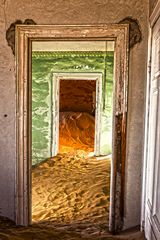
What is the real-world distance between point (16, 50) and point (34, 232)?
208cm

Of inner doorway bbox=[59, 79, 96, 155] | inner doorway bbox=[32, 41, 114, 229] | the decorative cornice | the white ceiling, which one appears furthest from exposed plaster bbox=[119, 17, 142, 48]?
inner doorway bbox=[59, 79, 96, 155]

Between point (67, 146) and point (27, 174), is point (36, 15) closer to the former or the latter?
point (27, 174)

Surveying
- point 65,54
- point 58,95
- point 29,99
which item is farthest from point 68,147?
point 29,99

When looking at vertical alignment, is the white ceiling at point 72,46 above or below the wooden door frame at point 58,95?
above

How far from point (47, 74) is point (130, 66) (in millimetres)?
4700

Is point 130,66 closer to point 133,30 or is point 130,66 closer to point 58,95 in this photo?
point 133,30

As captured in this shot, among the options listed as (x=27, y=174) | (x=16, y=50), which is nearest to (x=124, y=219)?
(x=27, y=174)

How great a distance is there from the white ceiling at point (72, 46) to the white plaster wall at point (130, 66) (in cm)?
292

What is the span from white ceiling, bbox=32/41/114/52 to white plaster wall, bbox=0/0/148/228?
2920 millimetres

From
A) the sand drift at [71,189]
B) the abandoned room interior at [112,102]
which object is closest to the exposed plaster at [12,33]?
the abandoned room interior at [112,102]

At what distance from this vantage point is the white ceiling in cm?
621

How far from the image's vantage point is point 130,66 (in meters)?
3.12

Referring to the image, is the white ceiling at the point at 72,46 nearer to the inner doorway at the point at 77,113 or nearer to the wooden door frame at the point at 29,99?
the wooden door frame at the point at 29,99

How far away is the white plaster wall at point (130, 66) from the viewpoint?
10.2ft
